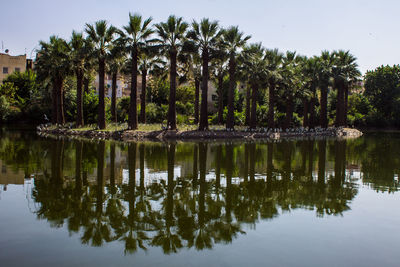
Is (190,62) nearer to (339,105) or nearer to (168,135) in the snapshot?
(168,135)

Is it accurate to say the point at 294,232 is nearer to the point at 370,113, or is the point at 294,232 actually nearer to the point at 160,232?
the point at 160,232

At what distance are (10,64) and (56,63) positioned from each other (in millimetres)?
41530

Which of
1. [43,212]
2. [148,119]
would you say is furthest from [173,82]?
[43,212]

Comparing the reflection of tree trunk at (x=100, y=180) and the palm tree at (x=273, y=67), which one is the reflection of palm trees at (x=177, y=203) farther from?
the palm tree at (x=273, y=67)

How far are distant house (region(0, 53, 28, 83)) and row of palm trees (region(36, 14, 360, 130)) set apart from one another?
34737mm

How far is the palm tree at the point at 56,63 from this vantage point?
141 ft

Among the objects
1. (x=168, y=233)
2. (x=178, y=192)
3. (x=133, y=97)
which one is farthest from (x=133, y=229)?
(x=133, y=97)

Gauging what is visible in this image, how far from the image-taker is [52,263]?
6.47 meters

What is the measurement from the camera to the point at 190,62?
40219 millimetres

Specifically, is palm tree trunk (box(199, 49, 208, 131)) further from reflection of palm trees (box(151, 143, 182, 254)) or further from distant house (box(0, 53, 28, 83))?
distant house (box(0, 53, 28, 83))

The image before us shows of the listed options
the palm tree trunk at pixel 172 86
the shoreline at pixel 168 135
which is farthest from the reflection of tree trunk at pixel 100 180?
the palm tree trunk at pixel 172 86

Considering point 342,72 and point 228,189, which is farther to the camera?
point 342,72

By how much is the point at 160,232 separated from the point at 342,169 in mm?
12180

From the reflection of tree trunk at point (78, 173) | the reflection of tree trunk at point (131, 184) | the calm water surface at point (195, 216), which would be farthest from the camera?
the reflection of tree trunk at point (78, 173)
